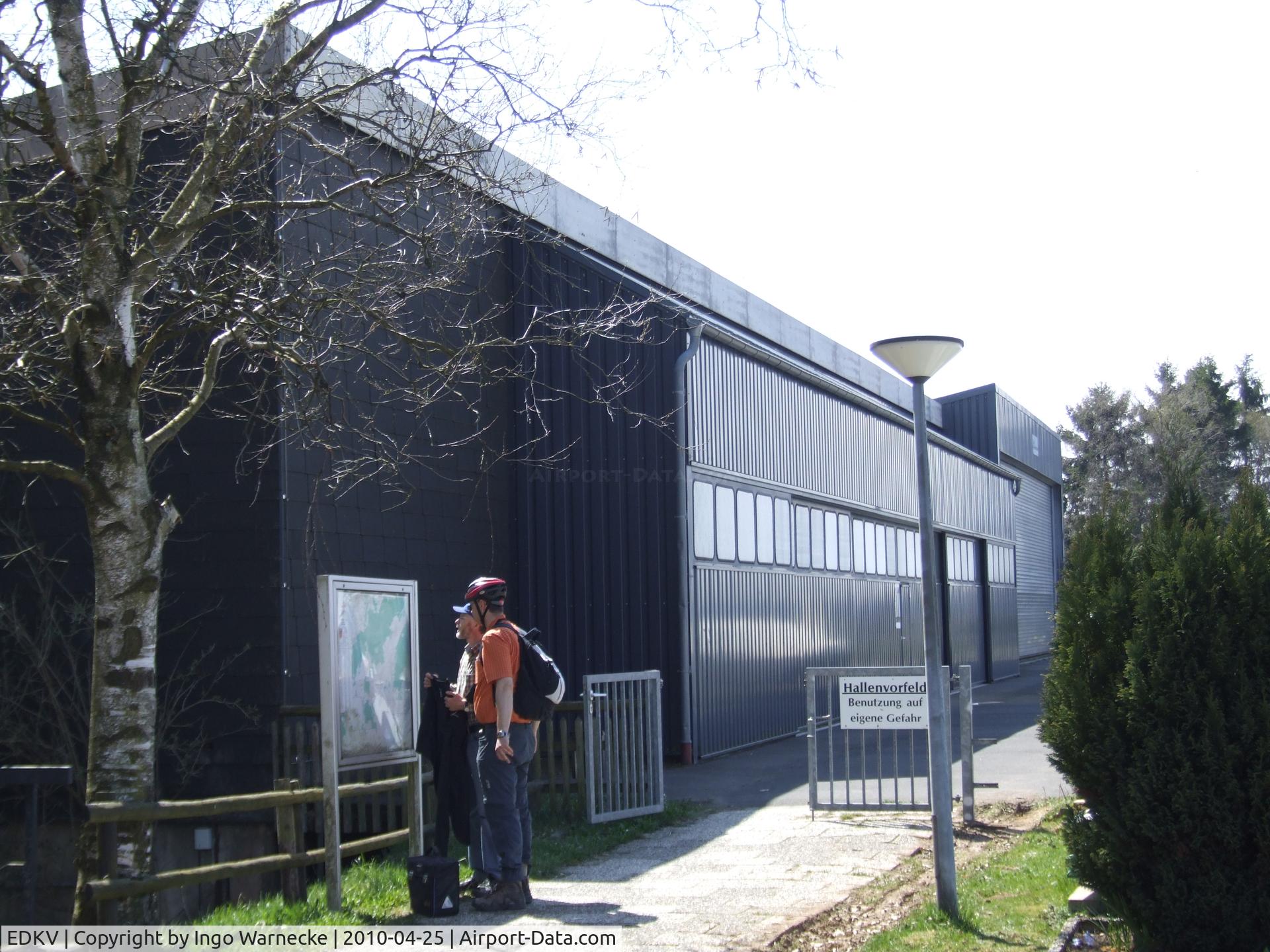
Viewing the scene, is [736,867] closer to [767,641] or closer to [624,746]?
[624,746]

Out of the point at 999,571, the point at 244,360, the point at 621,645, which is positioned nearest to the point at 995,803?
the point at 621,645

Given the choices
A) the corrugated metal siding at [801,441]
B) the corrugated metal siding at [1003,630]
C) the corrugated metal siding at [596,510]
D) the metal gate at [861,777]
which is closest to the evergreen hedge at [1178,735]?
the metal gate at [861,777]

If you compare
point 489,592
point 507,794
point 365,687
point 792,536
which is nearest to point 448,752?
point 507,794

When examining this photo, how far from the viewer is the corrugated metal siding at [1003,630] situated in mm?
32469

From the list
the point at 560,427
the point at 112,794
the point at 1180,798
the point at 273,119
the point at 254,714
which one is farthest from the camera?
the point at 560,427

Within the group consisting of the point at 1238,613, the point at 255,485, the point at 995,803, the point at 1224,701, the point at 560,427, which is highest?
the point at 560,427

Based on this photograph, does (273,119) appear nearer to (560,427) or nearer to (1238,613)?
(1238,613)

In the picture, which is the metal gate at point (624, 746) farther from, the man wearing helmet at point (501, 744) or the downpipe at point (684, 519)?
the downpipe at point (684, 519)

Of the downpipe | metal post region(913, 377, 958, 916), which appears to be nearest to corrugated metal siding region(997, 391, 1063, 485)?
the downpipe

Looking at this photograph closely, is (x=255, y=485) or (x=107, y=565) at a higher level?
(x=255, y=485)

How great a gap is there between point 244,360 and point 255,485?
1.11m

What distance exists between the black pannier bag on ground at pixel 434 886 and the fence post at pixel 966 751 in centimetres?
502

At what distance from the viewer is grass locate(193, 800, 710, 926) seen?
24.0 feet

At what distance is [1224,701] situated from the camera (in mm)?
6418
